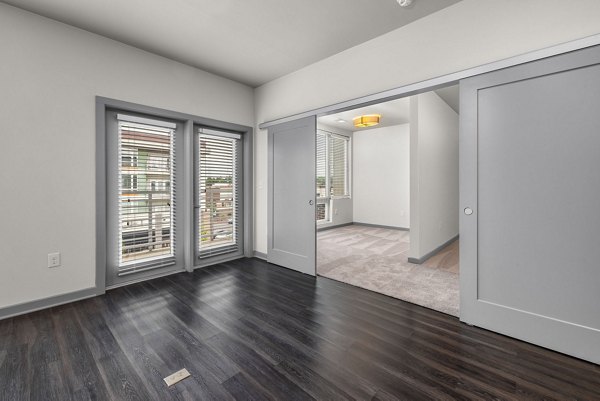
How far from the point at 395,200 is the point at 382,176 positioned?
78 centimetres

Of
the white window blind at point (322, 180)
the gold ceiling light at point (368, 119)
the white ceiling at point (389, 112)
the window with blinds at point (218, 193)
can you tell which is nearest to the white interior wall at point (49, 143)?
the window with blinds at point (218, 193)

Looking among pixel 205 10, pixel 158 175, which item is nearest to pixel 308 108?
pixel 205 10

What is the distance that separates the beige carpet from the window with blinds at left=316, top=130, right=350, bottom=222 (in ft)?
4.86

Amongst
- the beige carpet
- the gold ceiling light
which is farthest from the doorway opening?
the gold ceiling light

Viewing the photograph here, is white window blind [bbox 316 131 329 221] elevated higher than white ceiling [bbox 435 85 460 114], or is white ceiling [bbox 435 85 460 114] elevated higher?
white ceiling [bbox 435 85 460 114]

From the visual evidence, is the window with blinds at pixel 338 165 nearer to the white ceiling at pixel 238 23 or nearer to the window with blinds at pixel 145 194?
the white ceiling at pixel 238 23

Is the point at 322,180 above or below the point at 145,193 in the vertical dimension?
above

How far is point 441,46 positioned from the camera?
241cm

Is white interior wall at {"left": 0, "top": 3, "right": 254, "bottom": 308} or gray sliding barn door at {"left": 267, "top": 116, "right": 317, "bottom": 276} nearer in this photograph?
white interior wall at {"left": 0, "top": 3, "right": 254, "bottom": 308}

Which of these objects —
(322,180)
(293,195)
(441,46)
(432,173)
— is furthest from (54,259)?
(322,180)

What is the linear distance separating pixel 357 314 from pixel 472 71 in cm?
234

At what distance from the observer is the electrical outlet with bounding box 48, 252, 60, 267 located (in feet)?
8.52

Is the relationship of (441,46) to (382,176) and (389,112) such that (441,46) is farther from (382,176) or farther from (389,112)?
(382,176)

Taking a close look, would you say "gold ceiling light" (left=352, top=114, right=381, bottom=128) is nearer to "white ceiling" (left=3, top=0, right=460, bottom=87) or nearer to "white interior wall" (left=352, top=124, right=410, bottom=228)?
"white interior wall" (left=352, top=124, right=410, bottom=228)
